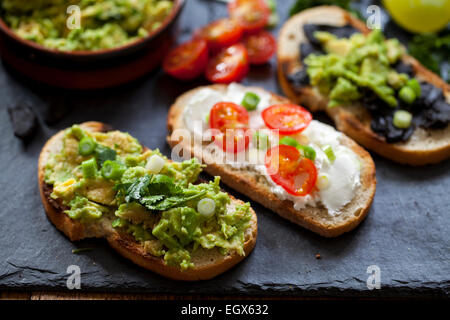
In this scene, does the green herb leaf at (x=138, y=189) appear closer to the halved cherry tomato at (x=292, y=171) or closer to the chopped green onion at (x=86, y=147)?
the chopped green onion at (x=86, y=147)

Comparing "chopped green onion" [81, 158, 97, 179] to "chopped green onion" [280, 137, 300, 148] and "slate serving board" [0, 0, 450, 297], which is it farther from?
"chopped green onion" [280, 137, 300, 148]

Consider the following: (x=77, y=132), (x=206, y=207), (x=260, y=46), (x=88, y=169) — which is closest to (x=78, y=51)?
(x=77, y=132)

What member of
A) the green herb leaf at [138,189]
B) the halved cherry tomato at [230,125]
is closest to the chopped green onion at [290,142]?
the halved cherry tomato at [230,125]

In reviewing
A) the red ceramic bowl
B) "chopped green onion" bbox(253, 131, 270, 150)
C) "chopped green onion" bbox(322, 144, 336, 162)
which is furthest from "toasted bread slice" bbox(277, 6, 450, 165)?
the red ceramic bowl

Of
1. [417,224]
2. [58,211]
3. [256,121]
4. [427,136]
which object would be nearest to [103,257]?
[58,211]

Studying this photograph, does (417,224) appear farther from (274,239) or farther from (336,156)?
(274,239)
